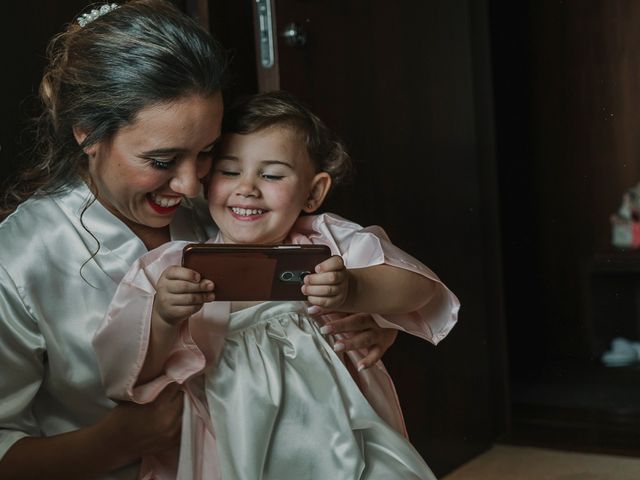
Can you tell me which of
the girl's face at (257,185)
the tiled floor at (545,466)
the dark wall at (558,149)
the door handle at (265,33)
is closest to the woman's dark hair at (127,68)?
the girl's face at (257,185)

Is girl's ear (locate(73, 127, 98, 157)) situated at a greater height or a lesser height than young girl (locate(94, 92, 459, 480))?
greater

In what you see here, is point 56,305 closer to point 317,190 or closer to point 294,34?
point 317,190

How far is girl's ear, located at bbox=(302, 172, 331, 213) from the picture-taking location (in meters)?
1.63

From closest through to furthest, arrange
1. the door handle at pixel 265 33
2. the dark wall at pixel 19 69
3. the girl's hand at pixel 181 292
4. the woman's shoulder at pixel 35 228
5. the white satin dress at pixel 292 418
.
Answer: the girl's hand at pixel 181 292, the white satin dress at pixel 292 418, the woman's shoulder at pixel 35 228, the dark wall at pixel 19 69, the door handle at pixel 265 33

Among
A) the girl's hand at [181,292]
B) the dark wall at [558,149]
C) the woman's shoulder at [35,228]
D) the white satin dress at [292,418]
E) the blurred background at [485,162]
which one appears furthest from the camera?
the dark wall at [558,149]

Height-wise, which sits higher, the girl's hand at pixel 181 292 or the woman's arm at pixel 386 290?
the girl's hand at pixel 181 292

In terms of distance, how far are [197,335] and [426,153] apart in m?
1.43

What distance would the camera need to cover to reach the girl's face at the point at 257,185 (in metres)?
1.52

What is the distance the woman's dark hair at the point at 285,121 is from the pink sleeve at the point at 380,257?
103mm

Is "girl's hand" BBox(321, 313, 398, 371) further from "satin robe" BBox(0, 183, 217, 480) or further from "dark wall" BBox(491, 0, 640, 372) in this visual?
"dark wall" BBox(491, 0, 640, 372)

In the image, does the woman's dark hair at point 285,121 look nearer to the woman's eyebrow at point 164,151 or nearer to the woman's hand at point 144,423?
the woman's eyebrow at point 164,151

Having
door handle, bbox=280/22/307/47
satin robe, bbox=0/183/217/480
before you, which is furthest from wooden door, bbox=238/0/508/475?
satin robe, bbox=0/183/217/480

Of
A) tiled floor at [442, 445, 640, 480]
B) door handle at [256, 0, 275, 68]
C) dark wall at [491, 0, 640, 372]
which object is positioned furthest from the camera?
dark wall at [491, 0, 640, 372]

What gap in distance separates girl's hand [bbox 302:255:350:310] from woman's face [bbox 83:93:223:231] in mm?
261
